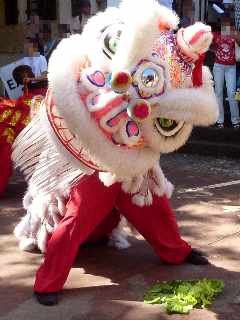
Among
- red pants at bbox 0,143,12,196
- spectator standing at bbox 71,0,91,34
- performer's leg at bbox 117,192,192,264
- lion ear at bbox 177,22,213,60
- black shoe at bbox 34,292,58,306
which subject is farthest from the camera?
spectator standing at bbox 71,0,91,34

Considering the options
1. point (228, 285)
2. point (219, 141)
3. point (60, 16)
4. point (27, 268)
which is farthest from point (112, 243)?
point (60, 16)

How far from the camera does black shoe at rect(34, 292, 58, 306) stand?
375 centimetres

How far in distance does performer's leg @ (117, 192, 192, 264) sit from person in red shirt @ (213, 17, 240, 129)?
4.51 m

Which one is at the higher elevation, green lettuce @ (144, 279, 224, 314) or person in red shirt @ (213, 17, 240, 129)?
person in red shirt @ (213, 17, 240, 129)

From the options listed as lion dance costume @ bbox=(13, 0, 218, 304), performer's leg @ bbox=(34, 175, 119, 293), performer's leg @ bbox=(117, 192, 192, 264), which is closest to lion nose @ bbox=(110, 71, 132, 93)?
lion dance costume @ bbox=(13, 0, 218, 304)

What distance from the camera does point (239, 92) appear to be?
8.54 m

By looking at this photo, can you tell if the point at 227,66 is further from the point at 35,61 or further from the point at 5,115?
the point at 5,115

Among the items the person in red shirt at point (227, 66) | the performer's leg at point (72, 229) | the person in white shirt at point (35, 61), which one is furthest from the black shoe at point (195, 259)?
the person in white shirt at point (35, 61)

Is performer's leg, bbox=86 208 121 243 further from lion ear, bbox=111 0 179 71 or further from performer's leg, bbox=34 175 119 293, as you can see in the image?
lion ear, bbox=111 0 179 71

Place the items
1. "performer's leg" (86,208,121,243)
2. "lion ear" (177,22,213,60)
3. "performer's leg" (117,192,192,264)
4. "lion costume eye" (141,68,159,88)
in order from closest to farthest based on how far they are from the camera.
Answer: "lion costume eye" (141,68,159,88), "lion ear" (177,22,213,60), "performer's leg" (117,192,192,264), "performer's leg" (86,208,121,243)

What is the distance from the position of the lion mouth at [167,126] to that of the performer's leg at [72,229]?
52cm

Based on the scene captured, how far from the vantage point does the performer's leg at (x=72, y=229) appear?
3.79 meters

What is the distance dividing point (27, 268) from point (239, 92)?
503 cm

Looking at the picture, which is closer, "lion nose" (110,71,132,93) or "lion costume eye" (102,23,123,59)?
"lion nose" (110,71,132,93)
